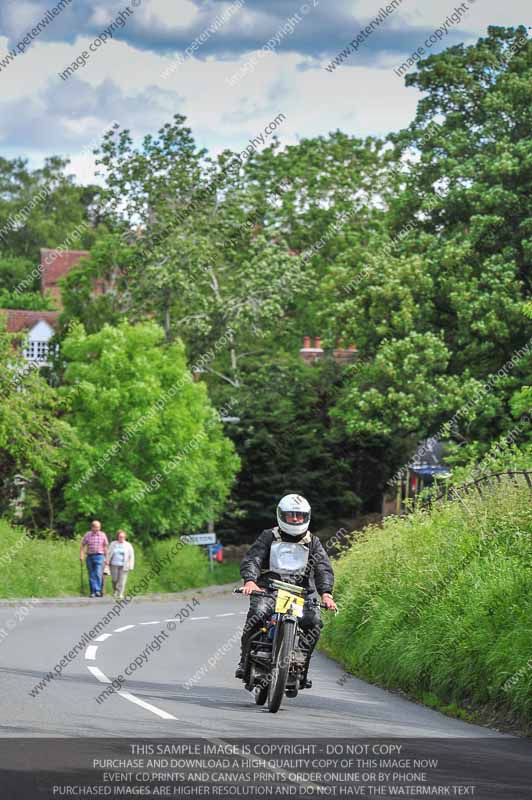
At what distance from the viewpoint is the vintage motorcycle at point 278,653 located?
481 inches

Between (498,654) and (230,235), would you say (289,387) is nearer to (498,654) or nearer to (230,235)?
(230,235)

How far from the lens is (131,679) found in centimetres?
1546

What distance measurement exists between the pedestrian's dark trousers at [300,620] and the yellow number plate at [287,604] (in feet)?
0.53

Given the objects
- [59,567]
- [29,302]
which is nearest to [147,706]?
[59,567]

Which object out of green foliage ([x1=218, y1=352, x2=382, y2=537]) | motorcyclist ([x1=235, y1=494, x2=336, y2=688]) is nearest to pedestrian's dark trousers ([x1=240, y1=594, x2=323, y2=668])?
motorcyclist ([x1=235, y1=494, x2=336, y2=688])

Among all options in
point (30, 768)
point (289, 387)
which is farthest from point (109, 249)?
point (30, 768)

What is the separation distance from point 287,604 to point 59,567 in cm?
2641

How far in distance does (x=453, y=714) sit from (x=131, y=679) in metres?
3.97

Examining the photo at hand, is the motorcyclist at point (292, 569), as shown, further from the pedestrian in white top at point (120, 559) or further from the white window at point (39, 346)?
the white window at point (39, 346)

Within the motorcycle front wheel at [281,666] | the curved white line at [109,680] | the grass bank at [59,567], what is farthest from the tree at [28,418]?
the motorcycle front wheel at [281,666]

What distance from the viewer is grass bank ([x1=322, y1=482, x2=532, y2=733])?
43.0 feet

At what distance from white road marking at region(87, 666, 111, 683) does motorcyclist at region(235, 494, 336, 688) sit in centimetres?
275

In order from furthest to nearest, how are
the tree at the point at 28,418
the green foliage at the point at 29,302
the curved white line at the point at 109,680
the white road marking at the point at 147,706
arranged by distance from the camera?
the green foliage at the point at 29,302, the tree at the point at 28,418, the curved white line at the point at 109,680, the white road marking at the point at 147,706

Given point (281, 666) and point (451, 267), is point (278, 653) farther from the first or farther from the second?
point (451, 267)
